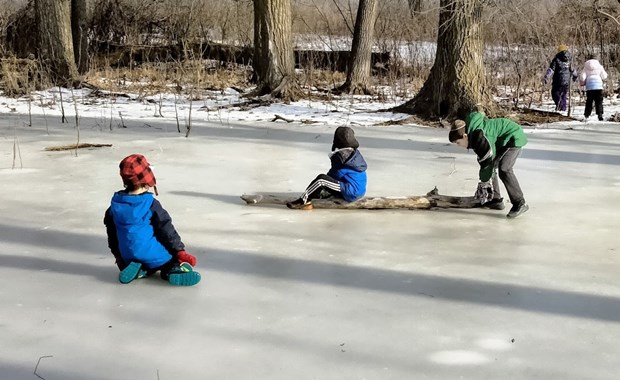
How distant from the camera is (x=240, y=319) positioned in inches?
144

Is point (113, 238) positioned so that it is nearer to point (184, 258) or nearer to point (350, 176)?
point (184, 258)

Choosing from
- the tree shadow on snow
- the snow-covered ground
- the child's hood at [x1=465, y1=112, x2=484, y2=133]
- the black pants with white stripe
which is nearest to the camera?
the snow-covered ground

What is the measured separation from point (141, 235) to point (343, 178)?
2.18 meters

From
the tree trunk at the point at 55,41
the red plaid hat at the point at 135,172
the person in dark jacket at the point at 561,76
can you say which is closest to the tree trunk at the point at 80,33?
the tree trunk at the point at 55,41

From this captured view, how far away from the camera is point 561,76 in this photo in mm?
14109

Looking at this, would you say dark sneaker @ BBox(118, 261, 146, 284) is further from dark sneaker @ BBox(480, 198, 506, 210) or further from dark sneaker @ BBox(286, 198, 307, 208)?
dark sneaker @ BBox(480, 198, 506, 210)

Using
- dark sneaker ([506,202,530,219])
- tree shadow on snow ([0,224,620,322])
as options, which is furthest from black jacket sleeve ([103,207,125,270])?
dark sneaker ([506,202,530,219])

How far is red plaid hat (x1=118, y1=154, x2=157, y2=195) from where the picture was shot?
13.5 feet

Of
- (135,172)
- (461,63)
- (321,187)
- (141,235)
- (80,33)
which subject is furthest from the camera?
(80,33)

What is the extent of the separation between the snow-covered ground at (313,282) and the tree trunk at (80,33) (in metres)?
12.1

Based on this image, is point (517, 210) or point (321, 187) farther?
point (321, 187)

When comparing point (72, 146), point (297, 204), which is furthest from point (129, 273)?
point (72, 146)

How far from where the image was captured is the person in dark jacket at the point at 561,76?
14.0 metres

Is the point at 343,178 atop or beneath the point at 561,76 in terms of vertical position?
beneath
